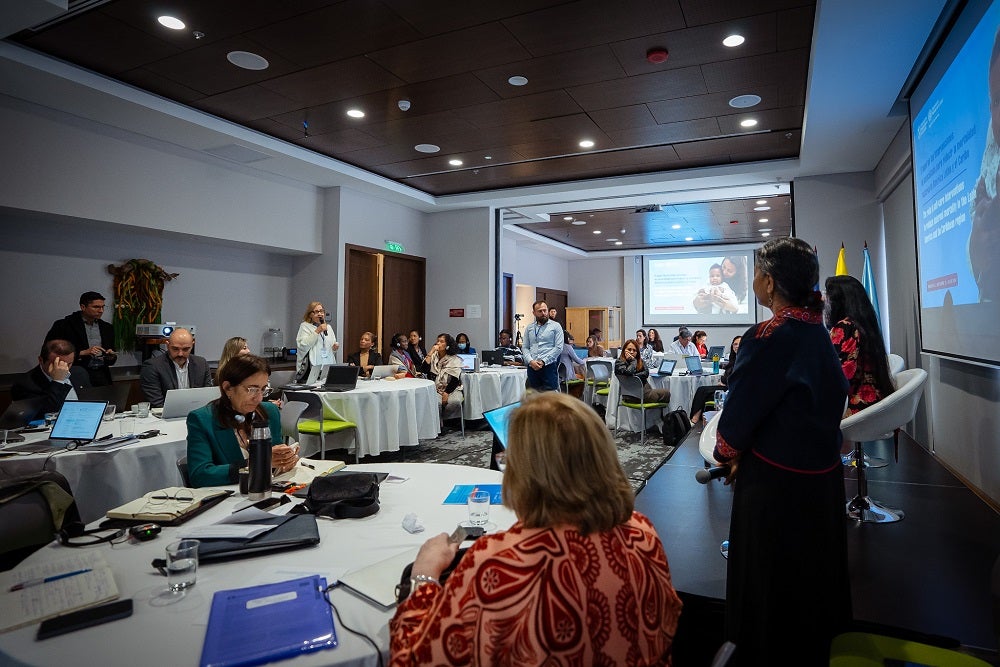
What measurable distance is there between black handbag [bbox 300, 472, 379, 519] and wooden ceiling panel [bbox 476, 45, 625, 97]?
378 centimetres

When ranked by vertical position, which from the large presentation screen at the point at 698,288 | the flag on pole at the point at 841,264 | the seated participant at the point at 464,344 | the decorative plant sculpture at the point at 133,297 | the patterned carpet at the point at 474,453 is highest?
the large presentation screen at the point at 698,288

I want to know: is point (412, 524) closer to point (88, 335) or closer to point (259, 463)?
point (259, 463)

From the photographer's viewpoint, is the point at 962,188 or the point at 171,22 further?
the point at 171,22

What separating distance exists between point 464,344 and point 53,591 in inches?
289

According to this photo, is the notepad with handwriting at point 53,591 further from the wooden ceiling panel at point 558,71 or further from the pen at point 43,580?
the wooden ceiling panel at point 558,71

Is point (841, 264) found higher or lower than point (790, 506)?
higher

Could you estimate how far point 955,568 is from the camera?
2.27 meters

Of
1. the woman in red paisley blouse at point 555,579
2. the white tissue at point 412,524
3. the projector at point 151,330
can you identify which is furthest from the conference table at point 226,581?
the projector at point 151,330

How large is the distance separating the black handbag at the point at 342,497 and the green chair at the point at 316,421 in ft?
8.88

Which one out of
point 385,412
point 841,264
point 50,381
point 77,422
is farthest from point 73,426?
point 841,264

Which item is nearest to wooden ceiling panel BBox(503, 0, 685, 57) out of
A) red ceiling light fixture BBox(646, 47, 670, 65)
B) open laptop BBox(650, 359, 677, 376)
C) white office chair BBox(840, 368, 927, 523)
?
red ceiling light fixture BBox(646, 47, 670, 65)

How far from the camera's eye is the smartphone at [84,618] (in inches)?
43.1

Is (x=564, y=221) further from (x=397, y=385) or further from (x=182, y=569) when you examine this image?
(x=182, y=569)

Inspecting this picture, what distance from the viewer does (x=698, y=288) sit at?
14953 mm
